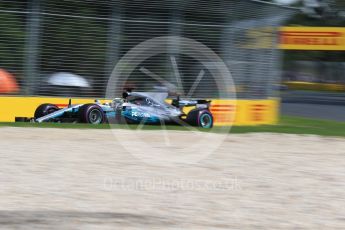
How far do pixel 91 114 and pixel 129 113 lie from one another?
844 mm

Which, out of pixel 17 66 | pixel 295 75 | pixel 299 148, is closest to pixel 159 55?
pixel 17 66

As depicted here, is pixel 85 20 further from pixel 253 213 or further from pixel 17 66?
pixel 253 213

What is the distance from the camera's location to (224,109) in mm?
15891

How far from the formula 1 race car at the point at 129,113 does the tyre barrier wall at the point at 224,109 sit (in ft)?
2.47

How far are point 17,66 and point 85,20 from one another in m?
1.99

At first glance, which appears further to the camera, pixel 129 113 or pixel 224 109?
pixel 224 109

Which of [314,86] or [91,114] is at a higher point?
[91,114]

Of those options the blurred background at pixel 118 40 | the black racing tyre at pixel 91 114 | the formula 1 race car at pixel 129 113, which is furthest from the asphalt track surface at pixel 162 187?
the blurred background at pixel 118 40

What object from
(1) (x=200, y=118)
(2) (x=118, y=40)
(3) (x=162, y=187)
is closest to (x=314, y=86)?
(2) (x=118, y=40)

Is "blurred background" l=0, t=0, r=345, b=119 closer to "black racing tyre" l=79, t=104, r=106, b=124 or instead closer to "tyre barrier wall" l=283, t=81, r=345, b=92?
"black racing tyre" l=79, t=104, r=106, b=124

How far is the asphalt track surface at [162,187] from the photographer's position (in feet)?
18.1

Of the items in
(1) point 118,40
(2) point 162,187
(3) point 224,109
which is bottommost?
(2) point 162,187

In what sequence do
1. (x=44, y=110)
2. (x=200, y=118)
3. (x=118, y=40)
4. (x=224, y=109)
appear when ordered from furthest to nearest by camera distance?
(x=224, y=109), (x=118, y=40), (x=200, y=118), (x=44, y=110)

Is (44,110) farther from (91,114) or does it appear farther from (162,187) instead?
(162,187)
